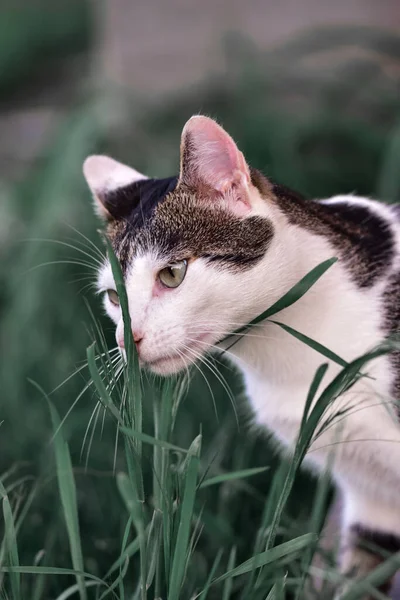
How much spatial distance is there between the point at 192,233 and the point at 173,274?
52 millimetres

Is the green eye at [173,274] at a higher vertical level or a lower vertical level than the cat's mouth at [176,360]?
higher

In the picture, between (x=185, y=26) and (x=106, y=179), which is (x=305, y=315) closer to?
(x=106, y=179)

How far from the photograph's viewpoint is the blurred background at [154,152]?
1137 mm

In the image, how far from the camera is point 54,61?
3.04m

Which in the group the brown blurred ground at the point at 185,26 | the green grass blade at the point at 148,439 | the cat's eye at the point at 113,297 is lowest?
the green grass blade at the point at 148,439

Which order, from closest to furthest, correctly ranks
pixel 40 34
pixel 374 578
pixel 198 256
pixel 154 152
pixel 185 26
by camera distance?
1. pixel 374 578
2. pixel 198 256
3. pixel 154 152
4. pixel 185 26
5. pixel 40 34

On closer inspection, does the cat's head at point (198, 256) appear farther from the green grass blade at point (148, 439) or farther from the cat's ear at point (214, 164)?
the green grass blade at point (148, 439)

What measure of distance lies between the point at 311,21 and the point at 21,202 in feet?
3.35

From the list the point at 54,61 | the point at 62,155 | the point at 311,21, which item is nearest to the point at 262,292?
the point at 62,155

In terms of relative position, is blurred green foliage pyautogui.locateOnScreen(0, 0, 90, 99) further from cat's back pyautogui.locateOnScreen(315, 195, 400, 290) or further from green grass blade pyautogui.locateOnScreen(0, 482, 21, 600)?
green grass blade pyautogui.locateOnScreen(0, 482, 21, 600)

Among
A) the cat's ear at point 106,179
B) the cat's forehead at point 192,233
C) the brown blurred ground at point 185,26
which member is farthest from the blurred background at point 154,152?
the cat's forehead at point 192,233

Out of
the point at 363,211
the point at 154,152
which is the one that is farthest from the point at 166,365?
the point at 154,152

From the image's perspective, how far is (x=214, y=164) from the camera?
78cm

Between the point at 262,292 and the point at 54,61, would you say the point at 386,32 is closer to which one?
the point at 262,292
